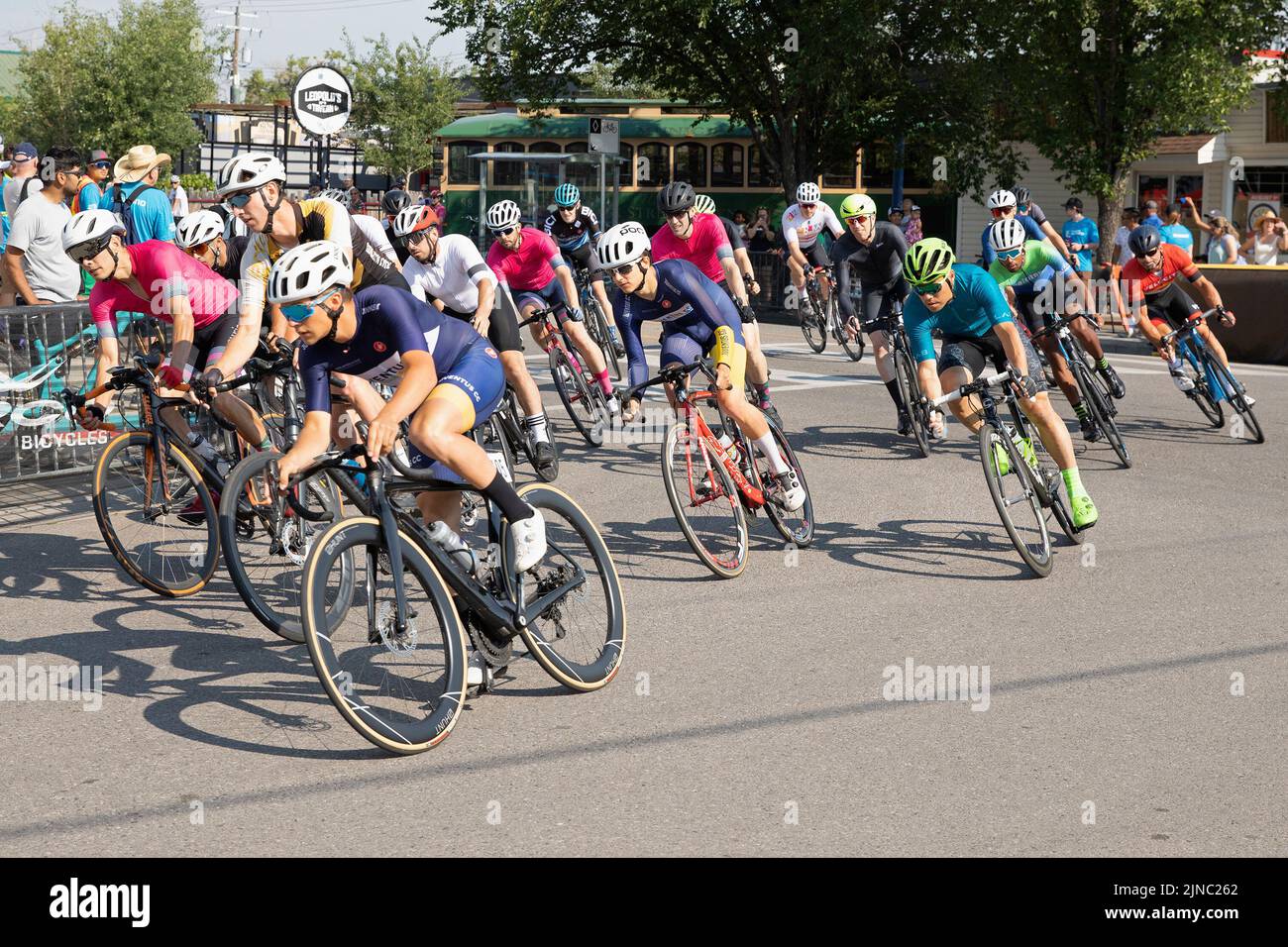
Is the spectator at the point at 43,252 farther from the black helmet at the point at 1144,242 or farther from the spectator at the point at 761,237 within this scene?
the spectator at the point at 761,237

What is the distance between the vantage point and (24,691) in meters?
6.20

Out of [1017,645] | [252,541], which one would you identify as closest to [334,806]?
[252,541]

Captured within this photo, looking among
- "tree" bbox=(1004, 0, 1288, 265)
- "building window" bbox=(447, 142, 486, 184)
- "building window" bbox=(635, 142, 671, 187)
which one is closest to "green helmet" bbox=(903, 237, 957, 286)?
"tree" bbox=(1004, 0, 1288, 265)

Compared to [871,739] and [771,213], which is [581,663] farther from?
[771,213]

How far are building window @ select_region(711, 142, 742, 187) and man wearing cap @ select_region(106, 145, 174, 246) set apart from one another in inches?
1018

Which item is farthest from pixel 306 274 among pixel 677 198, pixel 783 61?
pixel 783 61

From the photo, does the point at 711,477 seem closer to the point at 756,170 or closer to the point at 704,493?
the point at 704,493

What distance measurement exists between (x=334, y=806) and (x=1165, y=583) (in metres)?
4.85

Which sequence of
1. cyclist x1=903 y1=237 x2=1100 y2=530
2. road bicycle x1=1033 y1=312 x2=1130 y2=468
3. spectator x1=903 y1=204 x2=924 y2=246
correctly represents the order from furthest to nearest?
1. spectator x1=903 y1=204 x2=924 y2=246
2. road bicycle x1=1033 y1=312 x2=1130 y2=468
3. cyclist x1=903 y1=237 x2=1100 y2=530

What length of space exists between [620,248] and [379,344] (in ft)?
8.35

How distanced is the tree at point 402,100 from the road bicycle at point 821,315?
50.4 m

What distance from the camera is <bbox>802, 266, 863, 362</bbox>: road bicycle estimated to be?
18875mm

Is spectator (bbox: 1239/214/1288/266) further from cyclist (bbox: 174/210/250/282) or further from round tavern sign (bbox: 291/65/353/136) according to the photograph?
cyclist (bbox: 174/210/250/282)

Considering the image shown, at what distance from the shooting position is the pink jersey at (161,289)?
789 cm
